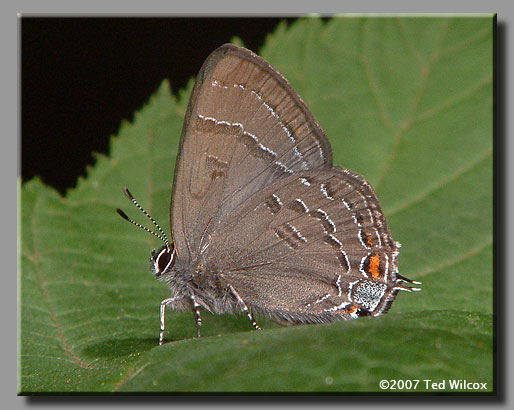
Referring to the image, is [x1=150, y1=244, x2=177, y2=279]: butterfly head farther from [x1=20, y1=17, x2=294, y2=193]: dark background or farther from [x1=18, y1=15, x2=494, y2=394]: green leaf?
[x1=20, y1=17, x2=294, y2=193]: dark background

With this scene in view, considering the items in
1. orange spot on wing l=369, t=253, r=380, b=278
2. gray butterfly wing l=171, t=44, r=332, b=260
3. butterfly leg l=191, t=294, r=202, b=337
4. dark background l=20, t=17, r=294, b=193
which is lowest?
butterfly leg l=191, t=294, r=202, b=337

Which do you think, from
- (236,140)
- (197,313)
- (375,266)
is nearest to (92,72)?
(236,140)

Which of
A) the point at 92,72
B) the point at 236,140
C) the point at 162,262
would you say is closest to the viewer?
the point at 236,140

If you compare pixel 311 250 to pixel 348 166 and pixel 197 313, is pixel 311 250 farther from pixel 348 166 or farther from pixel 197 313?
pixel 348 166

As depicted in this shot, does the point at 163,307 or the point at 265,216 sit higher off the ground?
the point at 265,216

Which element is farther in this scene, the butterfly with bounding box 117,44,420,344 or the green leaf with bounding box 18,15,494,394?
the green leaf with bounding box 18,15,494,394

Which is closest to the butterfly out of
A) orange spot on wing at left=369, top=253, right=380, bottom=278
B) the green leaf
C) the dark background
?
orange spot on wing at left=369, top=253, right=380, bottom=278

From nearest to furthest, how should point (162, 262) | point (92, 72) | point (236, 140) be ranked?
point (236, 140), point (162, 262), point (92, 72)
